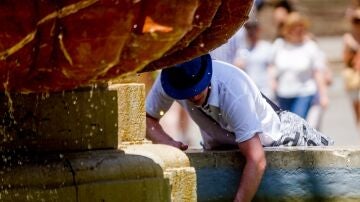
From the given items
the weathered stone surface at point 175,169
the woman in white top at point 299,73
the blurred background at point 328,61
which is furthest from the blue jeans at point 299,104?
the weathered stone surface at point 175,169

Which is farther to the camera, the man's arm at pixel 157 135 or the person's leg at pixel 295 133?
the person's leg at pixel 295 133

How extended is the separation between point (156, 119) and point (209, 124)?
40 centimetres

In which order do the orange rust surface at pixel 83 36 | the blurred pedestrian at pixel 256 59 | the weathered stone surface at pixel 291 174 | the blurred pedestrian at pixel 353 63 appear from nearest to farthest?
the orange rust surface at pixel 83 36, the weathered stone surface at pixel 291 174, the blurred pedestrian at pixel 353 63, the blurred pedestrian at pixel 256 59

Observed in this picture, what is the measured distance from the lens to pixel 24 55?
410 cm

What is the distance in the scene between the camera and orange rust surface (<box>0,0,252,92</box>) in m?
4.02

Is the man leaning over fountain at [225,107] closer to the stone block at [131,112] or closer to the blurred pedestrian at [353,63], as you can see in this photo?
the stone block at [131,112]

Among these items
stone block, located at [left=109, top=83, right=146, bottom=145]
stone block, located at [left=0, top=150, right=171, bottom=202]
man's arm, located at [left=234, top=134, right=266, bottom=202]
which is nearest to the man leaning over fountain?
man's arm, located at [left=234, top=134, right=266, bottom=202]

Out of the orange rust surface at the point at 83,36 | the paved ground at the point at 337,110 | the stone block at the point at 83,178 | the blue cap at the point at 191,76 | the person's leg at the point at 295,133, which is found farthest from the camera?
the paved ground at the point at 337,110

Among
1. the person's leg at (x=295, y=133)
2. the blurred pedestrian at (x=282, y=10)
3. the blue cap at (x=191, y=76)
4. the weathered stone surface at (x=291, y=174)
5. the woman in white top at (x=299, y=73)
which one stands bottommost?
the weathered stone surface at (x=291, y=174)

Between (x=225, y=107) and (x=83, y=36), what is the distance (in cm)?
218

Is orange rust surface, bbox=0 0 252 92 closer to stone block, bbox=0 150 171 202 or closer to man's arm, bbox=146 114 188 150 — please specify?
stone block, bbox=0 150 171 202

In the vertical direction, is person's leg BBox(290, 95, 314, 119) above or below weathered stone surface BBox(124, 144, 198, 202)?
above

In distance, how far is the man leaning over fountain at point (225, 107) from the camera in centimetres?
603

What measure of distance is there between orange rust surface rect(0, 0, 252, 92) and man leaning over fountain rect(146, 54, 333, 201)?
1725 mm
